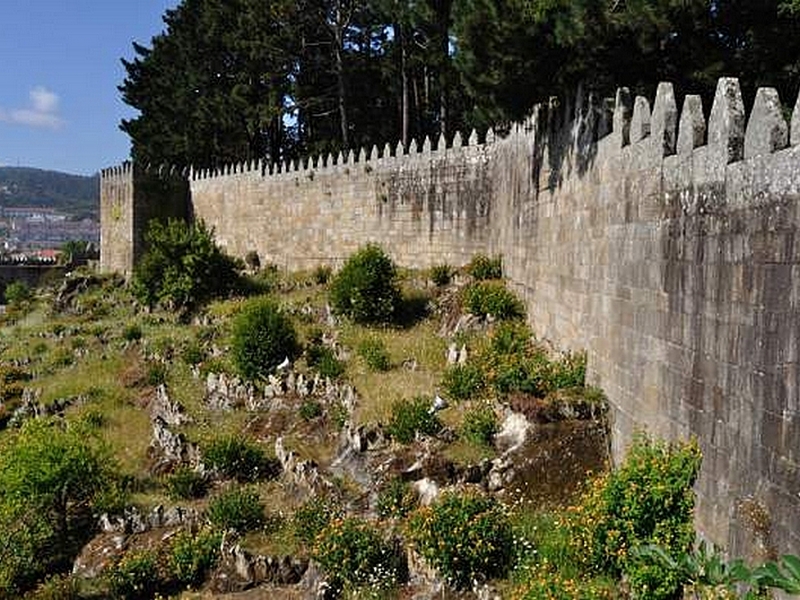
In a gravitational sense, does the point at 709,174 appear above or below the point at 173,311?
above

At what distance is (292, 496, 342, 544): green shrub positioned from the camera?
1061 cm

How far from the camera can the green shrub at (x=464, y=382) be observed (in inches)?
489

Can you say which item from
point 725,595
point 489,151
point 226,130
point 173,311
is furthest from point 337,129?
point 725,595

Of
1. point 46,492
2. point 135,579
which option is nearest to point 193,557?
point 135,579

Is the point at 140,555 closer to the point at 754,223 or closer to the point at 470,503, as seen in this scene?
the point at 470,503

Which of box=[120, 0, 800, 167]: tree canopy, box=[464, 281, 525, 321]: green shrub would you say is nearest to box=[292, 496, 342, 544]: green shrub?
box=[464, 281, 525, 321]: green shrub

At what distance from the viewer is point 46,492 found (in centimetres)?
1236

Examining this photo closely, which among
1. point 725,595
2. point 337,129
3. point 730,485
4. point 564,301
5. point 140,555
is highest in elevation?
point 337,129

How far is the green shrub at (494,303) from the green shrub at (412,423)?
3.95m

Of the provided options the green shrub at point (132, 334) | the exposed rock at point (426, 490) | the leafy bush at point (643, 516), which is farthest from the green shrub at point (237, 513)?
the green shrub at point (132, 334)

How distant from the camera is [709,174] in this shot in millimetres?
6566

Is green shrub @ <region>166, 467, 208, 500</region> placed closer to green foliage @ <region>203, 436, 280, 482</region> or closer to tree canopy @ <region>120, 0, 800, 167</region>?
green foliage @ <region>203, 436, 280, 482</region>

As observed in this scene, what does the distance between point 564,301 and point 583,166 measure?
2223 millimetres

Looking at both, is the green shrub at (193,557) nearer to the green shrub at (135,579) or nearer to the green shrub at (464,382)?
the green shrub at (135,579)
